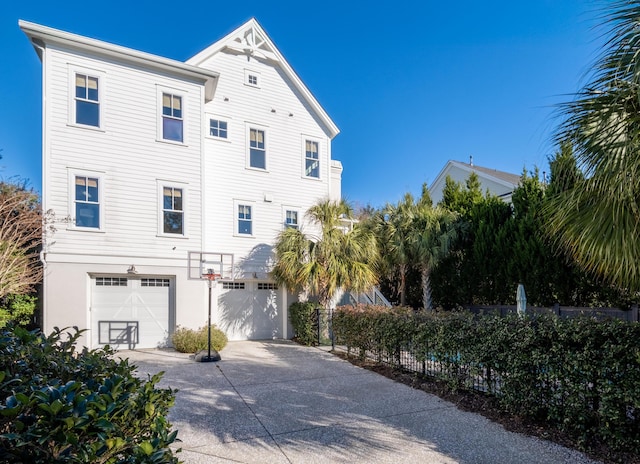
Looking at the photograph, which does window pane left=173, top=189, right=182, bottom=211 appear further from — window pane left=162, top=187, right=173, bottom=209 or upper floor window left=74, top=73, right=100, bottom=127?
upper floor window left=74, top=73, right=100, bottom=127

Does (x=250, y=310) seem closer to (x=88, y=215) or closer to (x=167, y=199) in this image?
(x=167, y=199)

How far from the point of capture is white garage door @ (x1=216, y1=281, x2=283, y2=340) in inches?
477

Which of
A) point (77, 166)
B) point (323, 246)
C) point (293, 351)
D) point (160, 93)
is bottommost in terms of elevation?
point (293, 351)

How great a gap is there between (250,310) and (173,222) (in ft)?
12.5

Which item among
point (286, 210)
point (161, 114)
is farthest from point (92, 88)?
point (286, 210)

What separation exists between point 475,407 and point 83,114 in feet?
37.8

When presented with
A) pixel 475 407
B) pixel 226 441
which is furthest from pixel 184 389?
pixel 475 407

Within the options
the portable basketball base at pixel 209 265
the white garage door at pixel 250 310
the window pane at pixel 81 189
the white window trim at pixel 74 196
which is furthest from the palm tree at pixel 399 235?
the window pane at pixel 81 189

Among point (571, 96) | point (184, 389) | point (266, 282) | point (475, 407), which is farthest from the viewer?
point (266, 282)

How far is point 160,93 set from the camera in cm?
1115

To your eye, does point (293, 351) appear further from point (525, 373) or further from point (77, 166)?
point (77, 166)

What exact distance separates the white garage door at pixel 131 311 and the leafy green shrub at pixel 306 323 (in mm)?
3800

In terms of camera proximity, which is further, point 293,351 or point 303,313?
point 303,313

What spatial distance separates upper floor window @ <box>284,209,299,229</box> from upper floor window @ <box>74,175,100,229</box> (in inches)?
225
